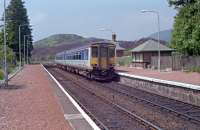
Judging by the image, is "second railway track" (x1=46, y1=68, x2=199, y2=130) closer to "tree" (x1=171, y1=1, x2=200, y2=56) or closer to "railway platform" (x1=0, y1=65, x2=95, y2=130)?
"railway platform" (x1=0, y1=65, x2=95, y2=130)

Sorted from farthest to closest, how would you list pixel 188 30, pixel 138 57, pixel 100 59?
pixel 138 57 < pixel 188 30 < pixel 100 59

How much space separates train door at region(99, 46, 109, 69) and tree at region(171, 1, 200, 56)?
36.0 ft

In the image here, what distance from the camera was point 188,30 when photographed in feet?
159

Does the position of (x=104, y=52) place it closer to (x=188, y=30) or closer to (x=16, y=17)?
(x=188, y=30)

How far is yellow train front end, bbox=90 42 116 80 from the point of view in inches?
1531

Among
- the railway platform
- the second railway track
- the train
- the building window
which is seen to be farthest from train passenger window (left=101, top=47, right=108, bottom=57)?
the building window

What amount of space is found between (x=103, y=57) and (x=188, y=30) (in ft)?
41.9

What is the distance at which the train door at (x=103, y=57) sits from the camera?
39006mm

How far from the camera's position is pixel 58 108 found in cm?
1944

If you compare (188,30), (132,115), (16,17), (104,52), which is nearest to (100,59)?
(104,52)

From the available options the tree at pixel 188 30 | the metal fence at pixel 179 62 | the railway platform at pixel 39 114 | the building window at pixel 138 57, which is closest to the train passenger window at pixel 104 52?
the tree at pixel 188 30

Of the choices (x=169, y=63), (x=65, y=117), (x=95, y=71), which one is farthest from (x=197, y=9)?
(x=65, y=117)

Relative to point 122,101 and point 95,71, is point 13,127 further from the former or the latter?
point 95,71

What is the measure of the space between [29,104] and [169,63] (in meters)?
36.6
